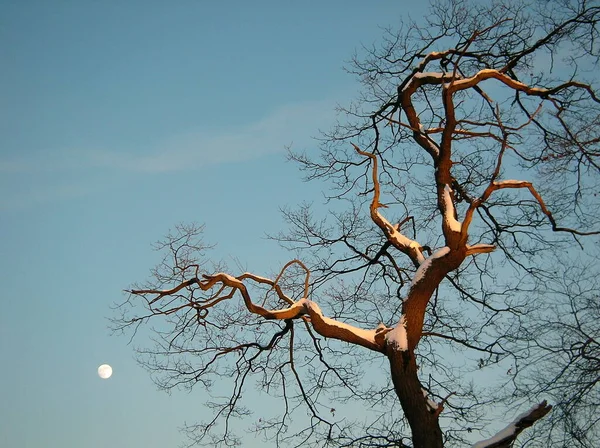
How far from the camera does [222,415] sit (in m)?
8.82

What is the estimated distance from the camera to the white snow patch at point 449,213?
7.70 m

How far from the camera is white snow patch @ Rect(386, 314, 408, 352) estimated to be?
7375 mm

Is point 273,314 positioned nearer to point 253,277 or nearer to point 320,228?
point 253,277

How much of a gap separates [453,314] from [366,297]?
49.5 inches

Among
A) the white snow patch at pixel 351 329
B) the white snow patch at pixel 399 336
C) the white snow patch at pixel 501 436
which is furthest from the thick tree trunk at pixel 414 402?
the white snow patch at pixel 501 436

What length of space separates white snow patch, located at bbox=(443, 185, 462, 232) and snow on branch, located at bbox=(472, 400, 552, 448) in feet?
6.97

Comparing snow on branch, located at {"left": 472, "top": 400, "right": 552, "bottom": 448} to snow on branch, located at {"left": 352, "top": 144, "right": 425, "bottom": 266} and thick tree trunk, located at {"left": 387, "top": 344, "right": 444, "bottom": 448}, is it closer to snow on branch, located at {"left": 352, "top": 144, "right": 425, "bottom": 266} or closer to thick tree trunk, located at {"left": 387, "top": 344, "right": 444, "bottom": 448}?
thick tree trunk, located at {"left": 387, "top": 344, "right": 444, "bottom": 448}

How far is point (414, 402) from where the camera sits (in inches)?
287

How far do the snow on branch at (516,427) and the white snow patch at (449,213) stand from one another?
6.97 ft

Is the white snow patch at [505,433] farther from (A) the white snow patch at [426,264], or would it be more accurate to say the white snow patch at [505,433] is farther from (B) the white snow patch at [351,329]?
(A) the white snow patch at [426,264]

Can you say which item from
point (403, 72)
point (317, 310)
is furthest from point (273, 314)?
point (403, 72)

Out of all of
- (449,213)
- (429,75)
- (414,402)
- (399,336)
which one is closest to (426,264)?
(449,213)

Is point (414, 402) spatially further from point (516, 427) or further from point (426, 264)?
point (426, 264)

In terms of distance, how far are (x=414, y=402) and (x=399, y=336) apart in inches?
29.0
